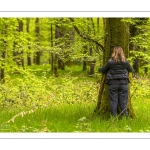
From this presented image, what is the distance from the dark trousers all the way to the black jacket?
24 centimetres

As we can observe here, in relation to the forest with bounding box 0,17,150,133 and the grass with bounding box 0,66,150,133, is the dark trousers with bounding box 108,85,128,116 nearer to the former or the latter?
the forest with bounding box 0,17,150,133

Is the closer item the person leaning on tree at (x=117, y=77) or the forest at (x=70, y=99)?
the forest at (x=70, y=99)

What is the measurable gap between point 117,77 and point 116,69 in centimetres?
20

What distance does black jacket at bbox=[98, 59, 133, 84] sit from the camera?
8.21 meters

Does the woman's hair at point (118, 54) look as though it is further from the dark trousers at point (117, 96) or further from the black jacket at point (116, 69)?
the dark trousers at point (117, 96)

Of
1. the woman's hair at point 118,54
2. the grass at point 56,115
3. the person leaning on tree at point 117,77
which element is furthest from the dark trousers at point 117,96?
the woman's hair at point 118,54

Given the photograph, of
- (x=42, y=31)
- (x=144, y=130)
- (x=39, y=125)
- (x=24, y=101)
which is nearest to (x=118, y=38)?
(x=144, y=130)

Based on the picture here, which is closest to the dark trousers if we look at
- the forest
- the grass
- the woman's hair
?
the forest

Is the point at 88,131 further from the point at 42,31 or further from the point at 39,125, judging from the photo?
the point at 42,31

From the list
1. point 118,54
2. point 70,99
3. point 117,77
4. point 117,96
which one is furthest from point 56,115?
point 70,99

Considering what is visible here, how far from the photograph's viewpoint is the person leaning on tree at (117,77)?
818cm

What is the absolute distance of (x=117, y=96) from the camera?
8.47 meters

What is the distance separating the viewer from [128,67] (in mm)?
8344
